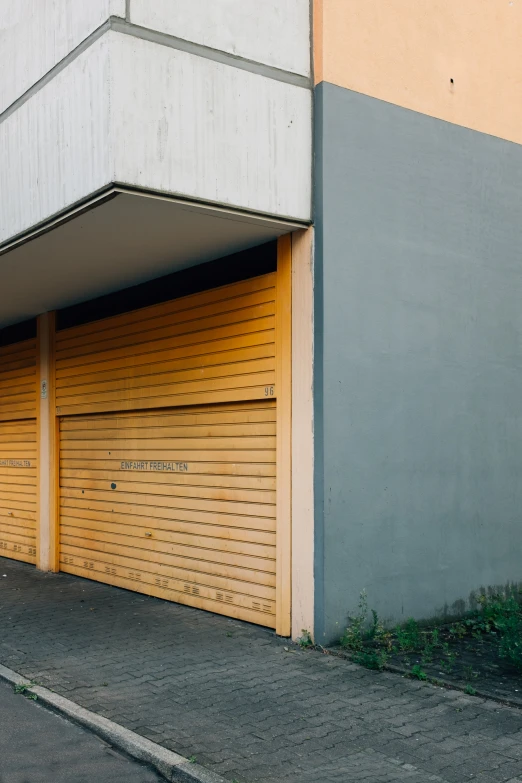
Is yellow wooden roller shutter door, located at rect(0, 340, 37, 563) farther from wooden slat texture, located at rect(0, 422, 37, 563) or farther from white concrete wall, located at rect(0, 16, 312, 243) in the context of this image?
white concrete wall, located at rect(0, 16, 312, 243)

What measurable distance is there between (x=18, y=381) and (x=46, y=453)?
1655mm

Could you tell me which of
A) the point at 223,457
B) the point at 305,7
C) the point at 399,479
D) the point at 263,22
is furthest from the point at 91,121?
the point at 399,479

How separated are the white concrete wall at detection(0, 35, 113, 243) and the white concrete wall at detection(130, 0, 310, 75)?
1.89ft

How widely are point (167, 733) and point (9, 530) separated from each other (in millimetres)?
9157

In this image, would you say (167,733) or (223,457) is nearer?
(167,733)

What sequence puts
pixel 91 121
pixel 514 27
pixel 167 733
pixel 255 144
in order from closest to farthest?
pixel 167 733
pixel 91 121
pixel 255 144
pixel 514 27

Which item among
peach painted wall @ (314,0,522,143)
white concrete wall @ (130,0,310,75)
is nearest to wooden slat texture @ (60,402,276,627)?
white concrete wall @ (130,0,310,75)

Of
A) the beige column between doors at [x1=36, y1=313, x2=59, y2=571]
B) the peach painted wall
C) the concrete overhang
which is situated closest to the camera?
the concrete overhang

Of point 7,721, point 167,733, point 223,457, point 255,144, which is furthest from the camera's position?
point 223,457

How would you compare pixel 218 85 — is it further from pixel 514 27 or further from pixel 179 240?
pixel 514 27

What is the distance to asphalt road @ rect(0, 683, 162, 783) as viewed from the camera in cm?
477

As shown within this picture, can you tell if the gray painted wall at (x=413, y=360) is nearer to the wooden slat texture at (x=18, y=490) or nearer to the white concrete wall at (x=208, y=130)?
the white concrete wall at (x=208, y=130)

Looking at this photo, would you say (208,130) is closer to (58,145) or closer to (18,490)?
(58,145)

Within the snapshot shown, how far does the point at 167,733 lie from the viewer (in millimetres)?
5316
